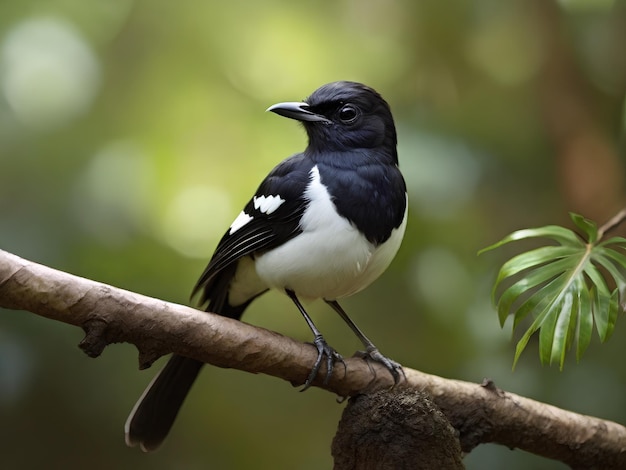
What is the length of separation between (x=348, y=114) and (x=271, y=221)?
36 cm

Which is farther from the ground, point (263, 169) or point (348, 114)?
point (348, 114)

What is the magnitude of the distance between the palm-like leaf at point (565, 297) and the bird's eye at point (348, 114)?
19.9 inches

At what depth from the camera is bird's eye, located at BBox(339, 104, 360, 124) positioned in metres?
1.99

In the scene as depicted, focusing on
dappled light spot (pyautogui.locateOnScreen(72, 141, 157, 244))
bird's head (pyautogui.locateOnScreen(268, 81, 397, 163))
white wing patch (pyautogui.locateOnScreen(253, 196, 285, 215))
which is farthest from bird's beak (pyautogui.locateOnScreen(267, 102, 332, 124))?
dappled light spot (pyautogui.locateOnScreen(72, 141, 157, 244))

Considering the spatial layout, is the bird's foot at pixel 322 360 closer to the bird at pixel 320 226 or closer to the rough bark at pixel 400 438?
the bird at pixel 320 226

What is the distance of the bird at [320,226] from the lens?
1.80m

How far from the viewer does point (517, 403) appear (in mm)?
1913

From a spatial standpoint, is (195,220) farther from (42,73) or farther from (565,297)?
(565,297)

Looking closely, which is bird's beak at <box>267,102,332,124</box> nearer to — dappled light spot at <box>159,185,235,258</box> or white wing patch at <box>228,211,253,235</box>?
white wing patch at <box>228,211,253,235</box>

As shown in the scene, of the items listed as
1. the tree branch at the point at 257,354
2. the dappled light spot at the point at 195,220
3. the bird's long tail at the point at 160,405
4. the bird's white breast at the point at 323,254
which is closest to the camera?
the tree branch at the point at 257,354

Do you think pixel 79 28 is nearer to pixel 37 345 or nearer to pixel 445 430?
pixel 37 345

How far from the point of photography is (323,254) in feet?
5.87

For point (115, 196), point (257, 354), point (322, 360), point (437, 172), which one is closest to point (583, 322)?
point (322, 360)

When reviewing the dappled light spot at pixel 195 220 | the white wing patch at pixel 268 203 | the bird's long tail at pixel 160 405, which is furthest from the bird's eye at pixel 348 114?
the dappled light spot at pixel 195 220
